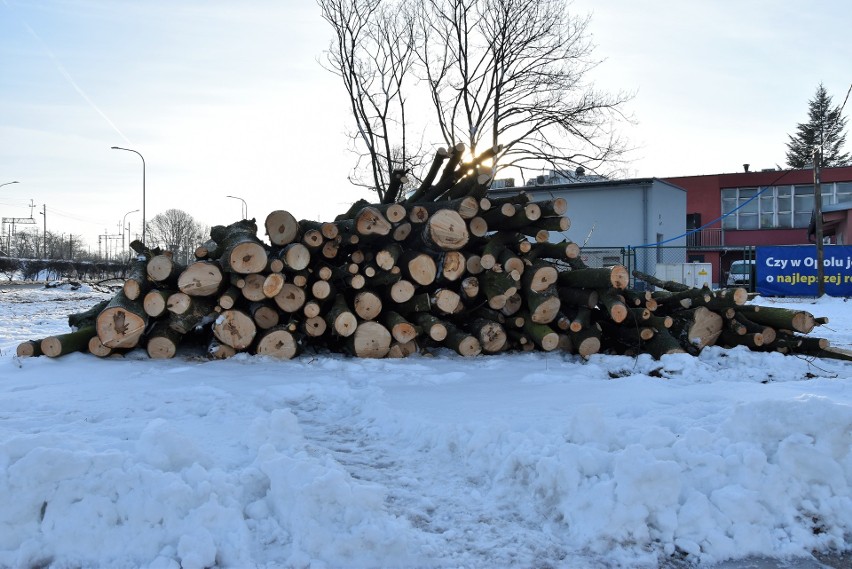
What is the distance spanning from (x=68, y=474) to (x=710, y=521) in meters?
3.16

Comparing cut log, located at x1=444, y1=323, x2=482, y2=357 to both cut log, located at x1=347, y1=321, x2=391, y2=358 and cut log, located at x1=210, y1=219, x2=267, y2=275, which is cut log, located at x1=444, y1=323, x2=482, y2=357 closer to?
cut log, located at x1=347, y1=321, x2=391, y2=358

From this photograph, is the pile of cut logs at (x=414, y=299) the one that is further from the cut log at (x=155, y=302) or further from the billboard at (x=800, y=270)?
the billboard at (x=800, y=270)

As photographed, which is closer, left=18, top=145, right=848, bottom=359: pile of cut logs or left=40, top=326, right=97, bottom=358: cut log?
left=40, top=326, right=97, bottom=358: cut log

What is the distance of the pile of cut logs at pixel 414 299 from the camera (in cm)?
705

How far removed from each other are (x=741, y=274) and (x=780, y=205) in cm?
1571

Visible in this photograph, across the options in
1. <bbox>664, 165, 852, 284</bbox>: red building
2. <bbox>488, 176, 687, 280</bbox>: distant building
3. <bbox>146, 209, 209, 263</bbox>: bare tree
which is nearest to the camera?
<bbox>488, 176, 687, 280</bbox>: distant building

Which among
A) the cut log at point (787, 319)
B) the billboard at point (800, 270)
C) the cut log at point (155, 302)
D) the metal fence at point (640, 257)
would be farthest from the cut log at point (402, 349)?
the billboard at point (800, 270)

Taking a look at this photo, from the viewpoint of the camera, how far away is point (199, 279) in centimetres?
703

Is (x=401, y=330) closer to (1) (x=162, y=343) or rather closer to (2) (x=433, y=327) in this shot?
(2) (x=433, y=327)

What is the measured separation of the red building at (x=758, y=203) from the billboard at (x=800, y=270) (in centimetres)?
1614

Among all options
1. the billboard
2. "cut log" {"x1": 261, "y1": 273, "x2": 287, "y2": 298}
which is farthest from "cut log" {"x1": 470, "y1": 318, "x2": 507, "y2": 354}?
the billboard

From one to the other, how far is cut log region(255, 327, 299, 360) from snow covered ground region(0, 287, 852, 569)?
7.34 feet

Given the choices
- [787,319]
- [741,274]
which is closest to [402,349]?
[787,319]

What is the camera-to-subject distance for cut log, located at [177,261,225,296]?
276 inches
